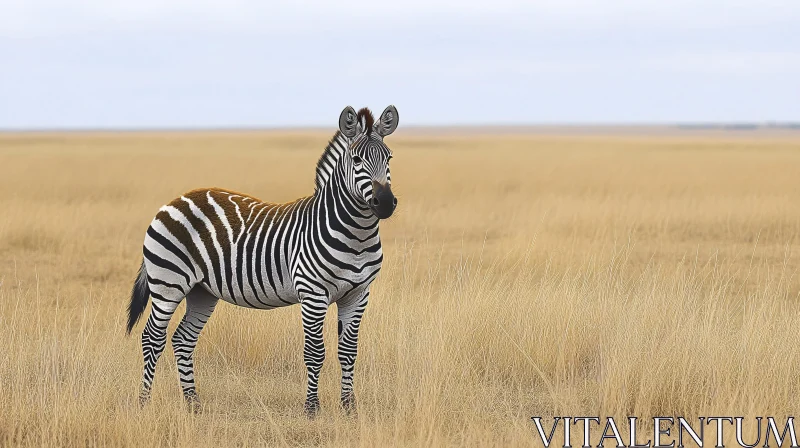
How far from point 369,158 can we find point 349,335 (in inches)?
46.6

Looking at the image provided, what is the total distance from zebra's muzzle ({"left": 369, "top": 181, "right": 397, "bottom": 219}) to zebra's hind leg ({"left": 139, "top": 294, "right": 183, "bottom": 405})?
64.4 inches

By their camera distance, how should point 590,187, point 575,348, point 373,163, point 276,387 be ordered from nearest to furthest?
point 373,163 → point 276,387 → point 575,348 → point 590,187

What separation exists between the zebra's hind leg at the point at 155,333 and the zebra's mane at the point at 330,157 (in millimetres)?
1168

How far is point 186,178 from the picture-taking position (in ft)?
86.5

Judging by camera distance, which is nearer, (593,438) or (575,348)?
(593,438)

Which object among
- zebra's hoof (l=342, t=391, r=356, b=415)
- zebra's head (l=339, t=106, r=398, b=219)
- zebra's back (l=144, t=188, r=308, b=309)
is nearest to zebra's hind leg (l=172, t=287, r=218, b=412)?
zebra's back (l=144, t=188, r=308, b=309)

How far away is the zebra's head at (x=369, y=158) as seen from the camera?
4598mm

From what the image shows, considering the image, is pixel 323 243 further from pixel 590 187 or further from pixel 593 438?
pixel 590 187

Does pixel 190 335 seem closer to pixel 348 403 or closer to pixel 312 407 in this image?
pixel 312 407

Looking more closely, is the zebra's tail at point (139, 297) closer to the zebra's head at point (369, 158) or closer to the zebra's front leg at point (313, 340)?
the zebra's front leg at point (313, 340)

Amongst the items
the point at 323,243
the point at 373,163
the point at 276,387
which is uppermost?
the point at 373,163

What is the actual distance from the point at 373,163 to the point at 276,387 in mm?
2346

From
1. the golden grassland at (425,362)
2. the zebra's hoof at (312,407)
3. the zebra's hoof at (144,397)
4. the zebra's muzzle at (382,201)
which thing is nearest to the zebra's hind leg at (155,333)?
the zebra's hoof at (144,397)

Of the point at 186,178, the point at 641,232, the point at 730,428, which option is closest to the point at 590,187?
the point at 641,232
